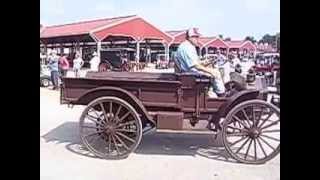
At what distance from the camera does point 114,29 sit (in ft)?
14.1

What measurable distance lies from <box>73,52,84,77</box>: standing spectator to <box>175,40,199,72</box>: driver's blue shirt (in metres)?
0.83

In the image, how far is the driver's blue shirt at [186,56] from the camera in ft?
12.0

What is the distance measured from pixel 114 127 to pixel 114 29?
100 cm

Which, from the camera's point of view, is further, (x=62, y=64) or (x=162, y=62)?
A: (x=62, y=64)

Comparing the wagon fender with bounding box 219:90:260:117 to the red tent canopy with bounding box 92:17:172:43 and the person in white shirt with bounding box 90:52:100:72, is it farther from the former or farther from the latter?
the person in white shirt with bounding box 90:52:100:72

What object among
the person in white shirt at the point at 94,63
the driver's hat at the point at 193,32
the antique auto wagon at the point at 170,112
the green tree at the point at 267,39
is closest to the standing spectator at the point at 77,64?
the person in white shirt at the point at 94,63

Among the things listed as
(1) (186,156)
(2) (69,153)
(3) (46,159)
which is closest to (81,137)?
(2) (69,153)

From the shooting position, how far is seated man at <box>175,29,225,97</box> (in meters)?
3.63

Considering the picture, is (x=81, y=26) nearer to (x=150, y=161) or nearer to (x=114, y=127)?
(x=114, y=127)

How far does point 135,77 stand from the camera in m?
3.80

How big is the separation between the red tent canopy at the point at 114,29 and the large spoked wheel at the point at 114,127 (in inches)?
22.2

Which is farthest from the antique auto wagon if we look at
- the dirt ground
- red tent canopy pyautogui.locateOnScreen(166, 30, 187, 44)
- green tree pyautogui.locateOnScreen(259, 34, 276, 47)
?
green tree pyautogui.locateOnScreen(259, 34, 276, 47)

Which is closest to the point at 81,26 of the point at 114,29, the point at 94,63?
the point at 114,29
